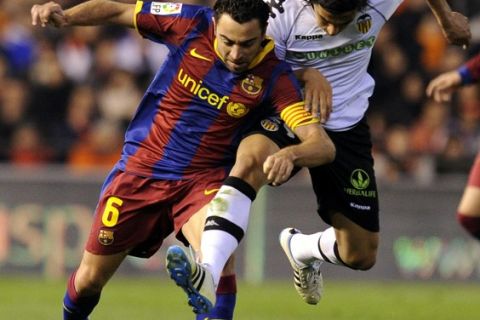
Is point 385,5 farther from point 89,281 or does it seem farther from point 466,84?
point 89,281

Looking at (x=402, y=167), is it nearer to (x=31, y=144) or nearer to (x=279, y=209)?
(x=279, y=209)

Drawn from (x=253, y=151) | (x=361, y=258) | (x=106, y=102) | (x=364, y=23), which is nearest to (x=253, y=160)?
(x=253, y=151)

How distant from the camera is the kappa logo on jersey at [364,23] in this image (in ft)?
28.7

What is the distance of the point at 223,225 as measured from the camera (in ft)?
26.2

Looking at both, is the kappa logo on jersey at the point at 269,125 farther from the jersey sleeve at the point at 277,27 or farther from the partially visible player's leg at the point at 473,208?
the partially visible player's leg at the point at 473,208

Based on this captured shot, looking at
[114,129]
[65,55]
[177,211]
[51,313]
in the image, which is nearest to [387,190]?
[114,129]

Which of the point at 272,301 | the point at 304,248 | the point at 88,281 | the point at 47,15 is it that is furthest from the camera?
the point at 272,301

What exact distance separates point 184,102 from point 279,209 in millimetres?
7263

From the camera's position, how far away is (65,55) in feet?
55.9

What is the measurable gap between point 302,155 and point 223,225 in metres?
0.63

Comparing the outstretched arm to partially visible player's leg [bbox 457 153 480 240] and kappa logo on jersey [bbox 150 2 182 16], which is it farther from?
kappa logo on jersey [bbox 150 2 182 16]

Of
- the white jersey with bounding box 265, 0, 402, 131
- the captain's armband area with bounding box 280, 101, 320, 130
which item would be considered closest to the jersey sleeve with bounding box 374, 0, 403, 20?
the white jersey with bounding box 265, 0, 402, 131

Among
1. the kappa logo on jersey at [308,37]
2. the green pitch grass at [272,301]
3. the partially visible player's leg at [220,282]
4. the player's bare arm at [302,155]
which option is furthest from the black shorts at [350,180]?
the green pitch grass at [272,301]

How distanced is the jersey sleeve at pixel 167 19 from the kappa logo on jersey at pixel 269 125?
75 cm
